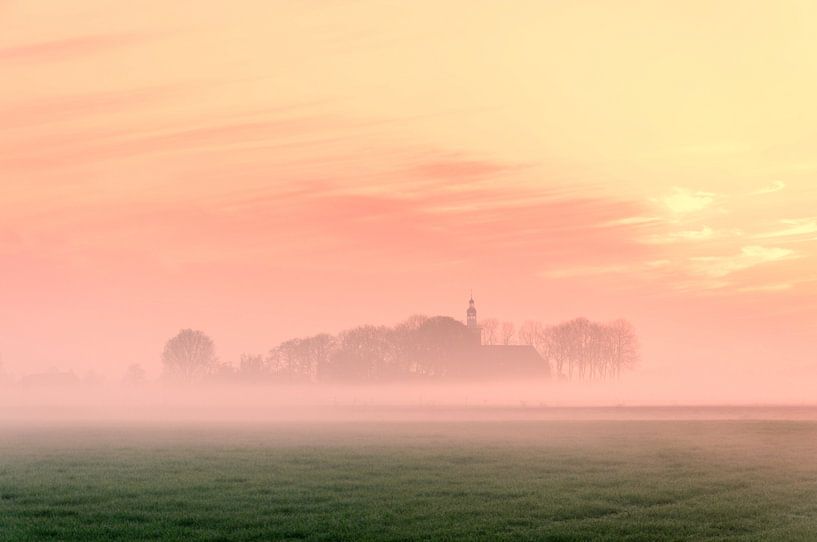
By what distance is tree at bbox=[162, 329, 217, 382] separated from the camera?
631ft

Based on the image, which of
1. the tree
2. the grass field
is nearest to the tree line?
the tree

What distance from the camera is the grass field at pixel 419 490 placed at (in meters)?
24.1

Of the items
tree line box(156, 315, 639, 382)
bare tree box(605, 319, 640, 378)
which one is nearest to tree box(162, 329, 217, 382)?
tree line box(156, 315, 639, 382)

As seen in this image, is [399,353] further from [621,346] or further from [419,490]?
[419,490]

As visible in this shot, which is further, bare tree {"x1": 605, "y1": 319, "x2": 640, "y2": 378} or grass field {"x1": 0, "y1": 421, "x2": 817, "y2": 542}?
bare tree {"x1": 605, "y1": 319, "x2": 640, "y2": 378}

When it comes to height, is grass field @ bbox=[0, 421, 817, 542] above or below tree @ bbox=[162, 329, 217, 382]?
below

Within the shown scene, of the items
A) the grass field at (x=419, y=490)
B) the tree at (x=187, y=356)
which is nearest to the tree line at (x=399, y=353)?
the tree at (x=187, y=356)

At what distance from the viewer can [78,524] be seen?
982 inches

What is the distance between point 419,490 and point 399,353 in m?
145

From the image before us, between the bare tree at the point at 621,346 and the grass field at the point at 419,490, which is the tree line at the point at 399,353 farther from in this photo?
the grass field at the point at 419,490

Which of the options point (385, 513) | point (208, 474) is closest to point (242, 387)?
point (208, 474)

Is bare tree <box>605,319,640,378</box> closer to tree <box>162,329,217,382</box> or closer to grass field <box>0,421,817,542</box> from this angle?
tree <box>162,329,217,382</box>

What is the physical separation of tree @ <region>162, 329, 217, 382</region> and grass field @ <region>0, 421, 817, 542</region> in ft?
463

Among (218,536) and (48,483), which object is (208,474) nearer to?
(48,483)
